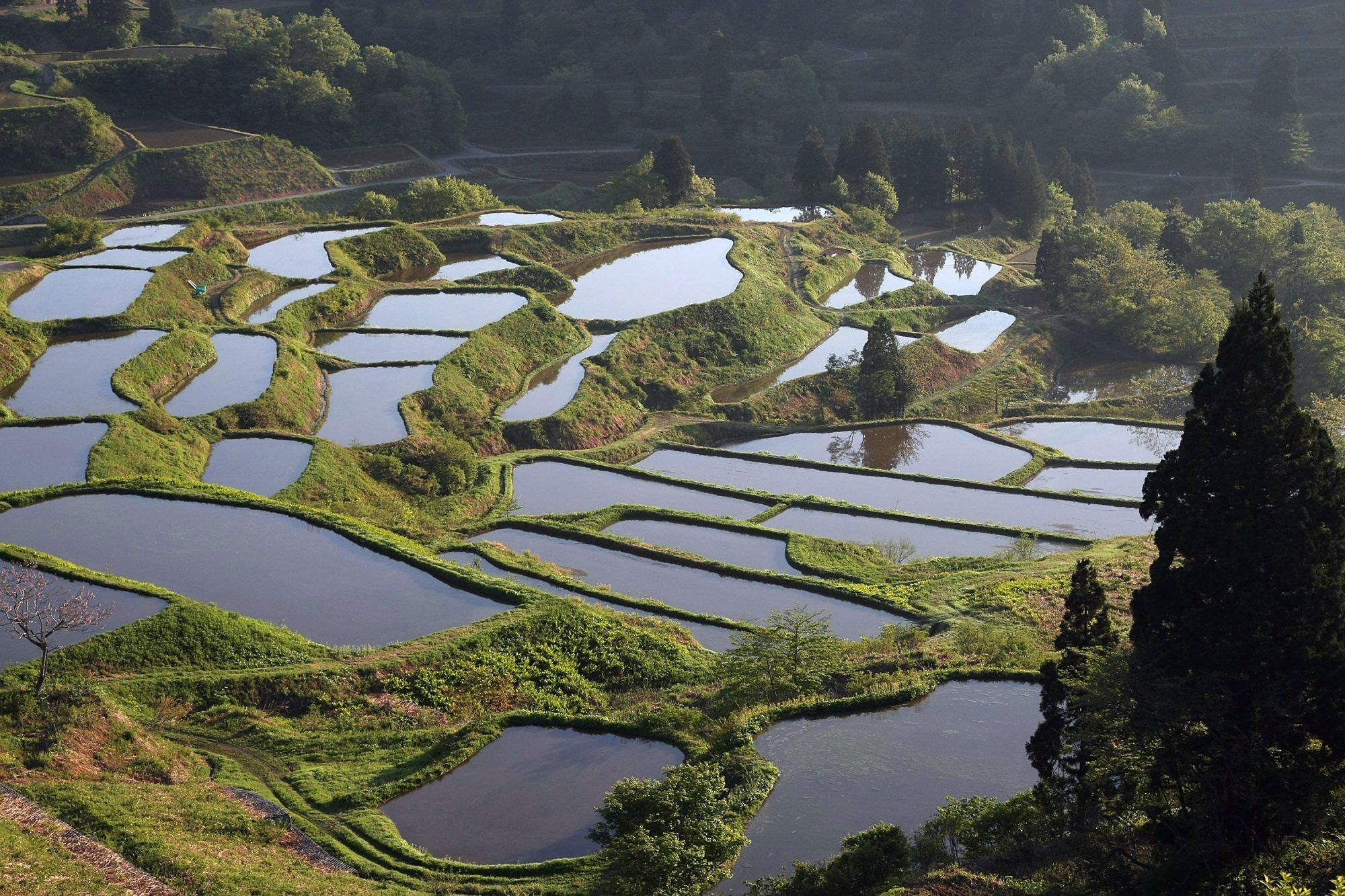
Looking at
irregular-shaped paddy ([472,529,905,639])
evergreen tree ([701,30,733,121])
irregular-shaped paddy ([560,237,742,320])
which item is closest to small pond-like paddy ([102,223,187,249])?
irregular-shaped paddy ([560,237,742,320])

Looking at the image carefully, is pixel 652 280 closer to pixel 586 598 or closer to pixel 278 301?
pixel 278 301

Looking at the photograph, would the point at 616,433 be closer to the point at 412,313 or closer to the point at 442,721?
the point at 412,313

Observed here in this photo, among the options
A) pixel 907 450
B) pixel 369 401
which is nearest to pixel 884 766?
pixel 907 450

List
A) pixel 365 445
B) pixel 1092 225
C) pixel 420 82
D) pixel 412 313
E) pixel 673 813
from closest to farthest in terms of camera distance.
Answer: pixel 673 813, pixel 365 445, pixel 412 313, pixel 1092 225, pixel 420 82

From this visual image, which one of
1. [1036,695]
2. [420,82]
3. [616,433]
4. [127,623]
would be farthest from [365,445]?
[420,82]

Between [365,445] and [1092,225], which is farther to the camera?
[1092,225]

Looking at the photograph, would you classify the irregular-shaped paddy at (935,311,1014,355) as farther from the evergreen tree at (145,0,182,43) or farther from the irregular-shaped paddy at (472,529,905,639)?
the evergreen tree at (145,0,182,43)

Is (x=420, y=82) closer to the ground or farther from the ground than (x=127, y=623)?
farther from the ground
